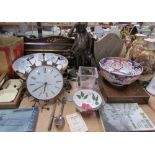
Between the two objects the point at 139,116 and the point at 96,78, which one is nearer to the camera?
the point at 139,116

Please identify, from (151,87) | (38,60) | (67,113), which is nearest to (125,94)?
(151,87)

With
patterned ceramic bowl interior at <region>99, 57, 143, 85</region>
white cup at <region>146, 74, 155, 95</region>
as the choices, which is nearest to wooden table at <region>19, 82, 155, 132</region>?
white cup at <region>146, 74, 155, 95</region>

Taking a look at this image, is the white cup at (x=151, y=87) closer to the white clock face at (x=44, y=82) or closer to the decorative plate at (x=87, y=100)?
Result: the decorative plate at (x=87, y=100)

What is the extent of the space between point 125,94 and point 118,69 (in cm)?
17

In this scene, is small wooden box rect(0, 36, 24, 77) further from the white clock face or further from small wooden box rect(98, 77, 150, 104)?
small wooden box rect(98, 77, 150, 104)

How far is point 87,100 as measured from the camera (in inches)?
25.9

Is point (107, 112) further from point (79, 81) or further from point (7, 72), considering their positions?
point (7, 72)

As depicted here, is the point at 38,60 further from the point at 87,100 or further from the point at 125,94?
the point at 125,94

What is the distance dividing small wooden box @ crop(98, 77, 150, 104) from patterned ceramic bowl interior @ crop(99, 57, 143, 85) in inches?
1.5

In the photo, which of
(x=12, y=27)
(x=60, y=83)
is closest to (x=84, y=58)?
(x=60, y=83)

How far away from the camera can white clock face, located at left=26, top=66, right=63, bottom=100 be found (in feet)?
2.07

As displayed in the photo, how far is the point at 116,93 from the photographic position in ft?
2.28
